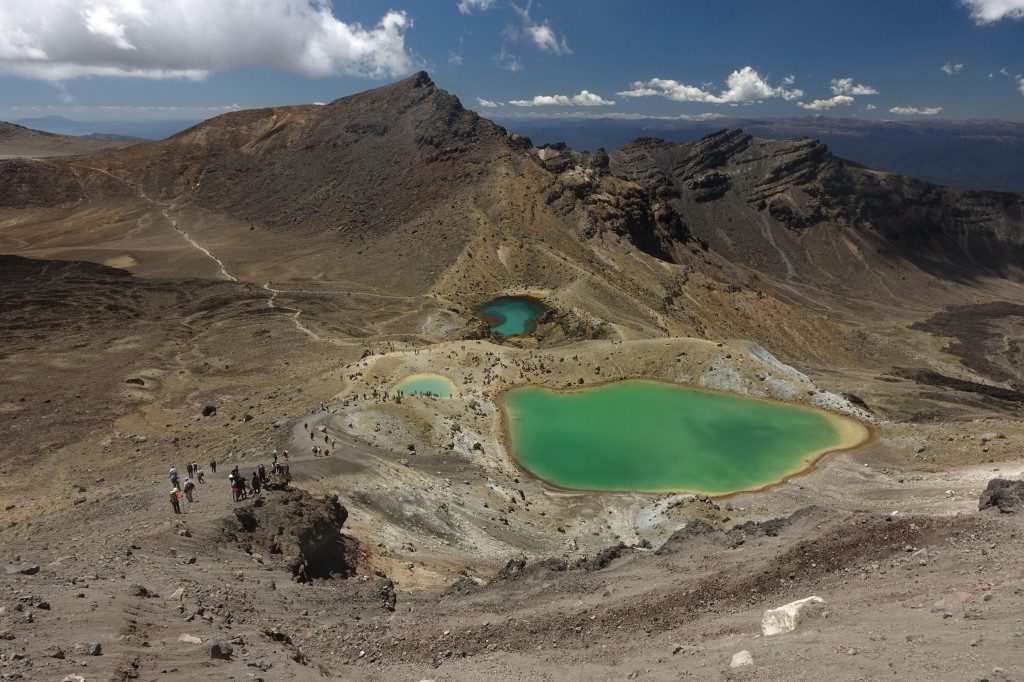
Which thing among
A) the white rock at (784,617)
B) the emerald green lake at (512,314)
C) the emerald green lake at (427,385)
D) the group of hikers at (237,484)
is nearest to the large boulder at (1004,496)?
the white rock at (784,617)

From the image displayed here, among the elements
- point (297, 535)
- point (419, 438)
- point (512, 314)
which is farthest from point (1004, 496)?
point (512, 314)

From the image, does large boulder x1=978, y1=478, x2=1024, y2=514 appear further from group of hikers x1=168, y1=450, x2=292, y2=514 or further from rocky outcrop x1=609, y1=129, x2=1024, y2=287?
rocky outcrop x1=609, y1=129, x2=1024, y2=287

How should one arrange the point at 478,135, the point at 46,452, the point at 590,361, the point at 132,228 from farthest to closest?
the point at 478,135, the point at 132,228, the point at 590,361, the point at 46,452

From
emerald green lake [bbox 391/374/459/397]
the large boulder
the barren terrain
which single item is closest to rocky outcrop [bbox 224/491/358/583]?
the barren terrain

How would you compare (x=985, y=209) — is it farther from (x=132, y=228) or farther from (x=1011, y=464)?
(x=132, y=228)

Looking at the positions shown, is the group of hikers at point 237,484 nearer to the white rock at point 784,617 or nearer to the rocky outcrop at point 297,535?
the rocky outcrop at point 297,535

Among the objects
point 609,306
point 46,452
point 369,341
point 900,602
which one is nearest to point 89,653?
point 900,602
